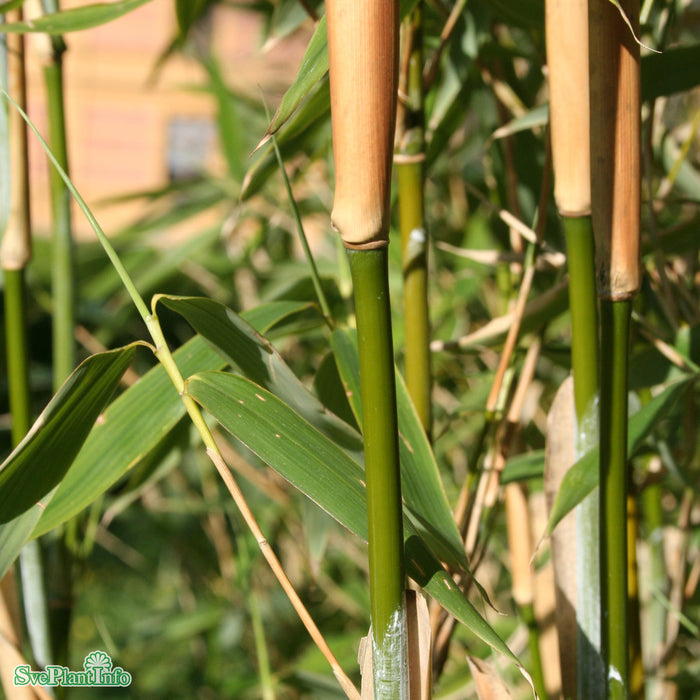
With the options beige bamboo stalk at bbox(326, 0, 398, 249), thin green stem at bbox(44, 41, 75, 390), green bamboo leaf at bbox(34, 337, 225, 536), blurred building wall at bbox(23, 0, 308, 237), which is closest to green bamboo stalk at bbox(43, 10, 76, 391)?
thin green stem at bbox(44, 41, 75, 390)

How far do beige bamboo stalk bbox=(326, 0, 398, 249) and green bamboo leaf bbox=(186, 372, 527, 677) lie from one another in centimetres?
8

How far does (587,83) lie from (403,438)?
151 millimetres

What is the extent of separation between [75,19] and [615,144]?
0.26 metres

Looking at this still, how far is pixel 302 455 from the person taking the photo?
0.85ft

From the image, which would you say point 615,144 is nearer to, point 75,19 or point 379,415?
point 379,415

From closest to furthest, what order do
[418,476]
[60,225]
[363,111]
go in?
[363,111] → [418,476] → [60,225]

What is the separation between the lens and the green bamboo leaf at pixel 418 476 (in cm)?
28

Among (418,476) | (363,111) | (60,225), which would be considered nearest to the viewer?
(363,111)

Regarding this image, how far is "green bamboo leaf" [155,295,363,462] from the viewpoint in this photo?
29 cm

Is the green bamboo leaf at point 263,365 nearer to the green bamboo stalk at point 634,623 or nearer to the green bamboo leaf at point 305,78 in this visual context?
the green bamboo leaf at point 305,78

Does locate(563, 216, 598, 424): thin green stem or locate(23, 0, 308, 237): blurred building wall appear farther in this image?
locate(23, 0, 308, 237): blurred building wall

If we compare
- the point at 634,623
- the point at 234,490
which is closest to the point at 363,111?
the point at 234,490

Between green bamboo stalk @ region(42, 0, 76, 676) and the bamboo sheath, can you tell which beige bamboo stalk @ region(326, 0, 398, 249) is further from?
green bamboo stalk @ region(42, 0, 76, 676)

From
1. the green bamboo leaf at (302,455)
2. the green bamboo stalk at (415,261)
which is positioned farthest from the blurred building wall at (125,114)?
the green bamboo leaf at (302,455)
